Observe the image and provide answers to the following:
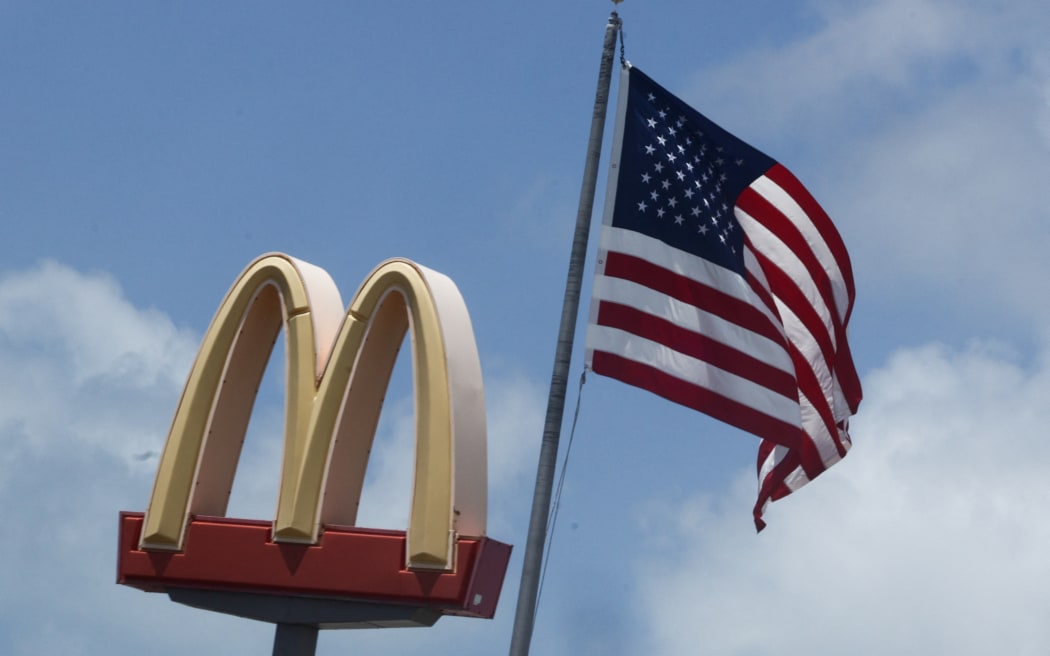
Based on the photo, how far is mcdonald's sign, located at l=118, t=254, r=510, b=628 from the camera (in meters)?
16.2

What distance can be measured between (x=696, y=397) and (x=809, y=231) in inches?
149

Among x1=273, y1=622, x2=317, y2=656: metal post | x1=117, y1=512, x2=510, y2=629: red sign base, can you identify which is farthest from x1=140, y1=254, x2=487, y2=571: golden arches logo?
x1=273, y1=622, x2=317, y2=656: metal post

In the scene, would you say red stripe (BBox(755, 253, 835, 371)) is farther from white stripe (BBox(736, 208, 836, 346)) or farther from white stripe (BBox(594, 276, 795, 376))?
white stripe (BBox(594, 276, 795, 376))

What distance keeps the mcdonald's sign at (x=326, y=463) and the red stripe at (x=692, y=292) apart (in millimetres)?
2880

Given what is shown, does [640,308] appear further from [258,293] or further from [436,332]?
[258,293]

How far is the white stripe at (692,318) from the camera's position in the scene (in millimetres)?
14195

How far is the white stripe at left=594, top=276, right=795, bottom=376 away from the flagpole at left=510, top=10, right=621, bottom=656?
66 cm

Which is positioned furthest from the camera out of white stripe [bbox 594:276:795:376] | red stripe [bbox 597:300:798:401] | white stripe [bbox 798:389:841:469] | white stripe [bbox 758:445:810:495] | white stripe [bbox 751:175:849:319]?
white stripe [bbox 758:445:810:495]

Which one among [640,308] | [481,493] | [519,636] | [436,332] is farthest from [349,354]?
[519,636]

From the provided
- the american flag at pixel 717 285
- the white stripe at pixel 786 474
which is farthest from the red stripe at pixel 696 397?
the white stripe at pixel 786 474

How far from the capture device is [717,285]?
49.8 feet

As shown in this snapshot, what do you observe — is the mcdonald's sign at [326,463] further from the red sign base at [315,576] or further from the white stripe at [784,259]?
the white stripe at [784,259]

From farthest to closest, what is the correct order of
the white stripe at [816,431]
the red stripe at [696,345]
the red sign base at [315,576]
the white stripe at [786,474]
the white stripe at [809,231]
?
the white stripe at [786,474], the white stripe at [809,231], the white stripe at [816,431], the red sign base at [315,576], the red stripe at [696,345]

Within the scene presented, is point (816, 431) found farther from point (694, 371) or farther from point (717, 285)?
point (694, 371)
